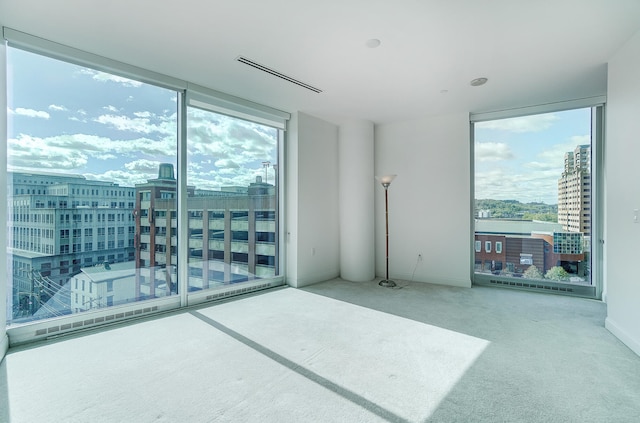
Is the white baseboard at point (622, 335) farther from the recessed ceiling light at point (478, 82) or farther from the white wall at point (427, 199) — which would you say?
the recessed ceiling light at point (478, 82)

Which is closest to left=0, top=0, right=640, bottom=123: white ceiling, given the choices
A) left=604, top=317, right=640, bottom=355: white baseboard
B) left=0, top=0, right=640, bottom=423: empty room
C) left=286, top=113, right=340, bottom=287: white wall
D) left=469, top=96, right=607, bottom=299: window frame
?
left=0, top=0, right=640, bottom=423: empty room

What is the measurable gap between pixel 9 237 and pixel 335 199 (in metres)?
4.13

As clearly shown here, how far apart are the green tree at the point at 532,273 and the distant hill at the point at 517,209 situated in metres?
Answer: 0.73

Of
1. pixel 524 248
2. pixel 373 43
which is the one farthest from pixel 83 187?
pixel 524 248

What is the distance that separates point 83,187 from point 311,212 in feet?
9.82

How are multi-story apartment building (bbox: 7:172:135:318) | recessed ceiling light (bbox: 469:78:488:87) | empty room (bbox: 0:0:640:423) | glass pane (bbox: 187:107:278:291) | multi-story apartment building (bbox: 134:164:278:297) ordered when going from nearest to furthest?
1. empty room (bbox: 0:0:640:423)
2. multi-story apartment building (bbox: 7:172:135:318)
3. multi-story apartment building (bbox: 134:164:278:297)
4. recessed ceiling light (bbox: 469:78:488:87)
5. glass pane (bbox: 187:107:278:291)

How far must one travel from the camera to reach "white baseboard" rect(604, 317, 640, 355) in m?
2.65

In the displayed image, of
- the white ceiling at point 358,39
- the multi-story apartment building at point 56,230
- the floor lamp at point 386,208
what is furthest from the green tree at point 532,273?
the multi-story apartment building at point 56,230

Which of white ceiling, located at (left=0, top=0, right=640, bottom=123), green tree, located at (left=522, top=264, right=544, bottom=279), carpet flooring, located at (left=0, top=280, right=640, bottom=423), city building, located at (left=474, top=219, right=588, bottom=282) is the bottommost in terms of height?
carpet flooring, located at (left=0, top=280, right=640, bottom=423)

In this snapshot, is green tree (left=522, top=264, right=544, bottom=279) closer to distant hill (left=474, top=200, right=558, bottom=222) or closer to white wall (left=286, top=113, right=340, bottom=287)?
distant hill (left=474, top=200, right=558, bottom=222)

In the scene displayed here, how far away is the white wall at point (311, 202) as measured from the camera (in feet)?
16.3

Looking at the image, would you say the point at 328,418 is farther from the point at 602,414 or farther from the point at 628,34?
the point at 628,34

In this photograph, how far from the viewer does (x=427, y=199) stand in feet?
17.2

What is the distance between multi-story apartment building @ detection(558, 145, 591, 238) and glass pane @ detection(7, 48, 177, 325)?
5.23m
